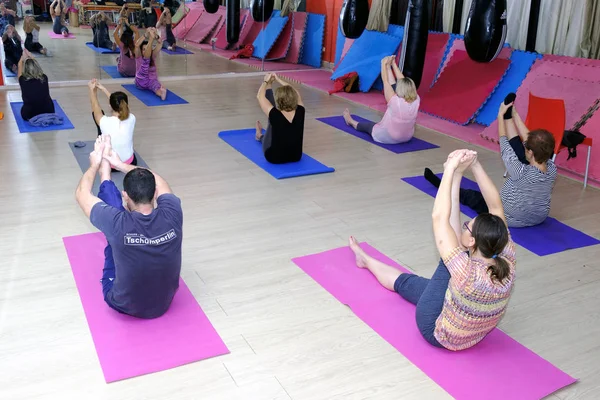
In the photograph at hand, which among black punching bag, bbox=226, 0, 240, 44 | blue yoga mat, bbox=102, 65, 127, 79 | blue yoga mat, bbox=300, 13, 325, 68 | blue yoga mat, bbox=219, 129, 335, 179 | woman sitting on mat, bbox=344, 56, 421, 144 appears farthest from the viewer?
blue yoga mat, bbox=300, 13, 325, 68

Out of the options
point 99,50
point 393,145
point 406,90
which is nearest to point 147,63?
point 99,50

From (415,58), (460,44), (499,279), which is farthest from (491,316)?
(460,44)

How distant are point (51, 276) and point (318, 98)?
16.8ft

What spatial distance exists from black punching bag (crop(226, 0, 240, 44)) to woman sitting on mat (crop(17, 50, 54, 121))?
3.47 m

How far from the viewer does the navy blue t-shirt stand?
244cm

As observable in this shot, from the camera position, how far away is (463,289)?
230cm

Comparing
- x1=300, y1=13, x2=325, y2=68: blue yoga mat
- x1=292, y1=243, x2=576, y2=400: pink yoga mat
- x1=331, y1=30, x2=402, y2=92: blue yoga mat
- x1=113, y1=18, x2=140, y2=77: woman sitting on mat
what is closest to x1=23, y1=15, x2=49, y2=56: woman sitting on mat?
x1=113, y1=18, x2=140, y2=77: woman sitting on mat

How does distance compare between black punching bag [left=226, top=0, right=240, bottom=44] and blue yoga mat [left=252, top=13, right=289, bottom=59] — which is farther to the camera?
blue yoga mat [left=252, top=13, right=289, bottom=59]

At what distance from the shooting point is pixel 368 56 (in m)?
8.17

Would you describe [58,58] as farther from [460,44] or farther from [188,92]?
[460,44]

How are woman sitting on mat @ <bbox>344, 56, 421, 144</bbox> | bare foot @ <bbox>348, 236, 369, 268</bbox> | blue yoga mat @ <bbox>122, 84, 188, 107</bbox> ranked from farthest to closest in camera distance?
blue yoga mat @ <bbox>122, 84, 188, 107</bbox> < woman sitting on mat @ <bbox>344, 56, 421, 144</bbox> < bare foot @ <bbox>348, 236, 369, 268</bbox>

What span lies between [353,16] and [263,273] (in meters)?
4.43

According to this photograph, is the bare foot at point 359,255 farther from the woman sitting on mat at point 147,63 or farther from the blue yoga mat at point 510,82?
the woman sitting on mat at point 147,63

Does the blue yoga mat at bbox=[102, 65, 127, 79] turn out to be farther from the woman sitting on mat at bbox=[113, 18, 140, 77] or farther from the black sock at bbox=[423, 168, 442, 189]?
the black sock at bbox=[423, 168, 442, 189]
